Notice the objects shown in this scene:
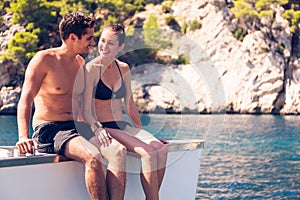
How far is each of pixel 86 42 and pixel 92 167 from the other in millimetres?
859

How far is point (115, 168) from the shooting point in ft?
12.7

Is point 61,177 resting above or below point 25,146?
below

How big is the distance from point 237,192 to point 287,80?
33771 mm

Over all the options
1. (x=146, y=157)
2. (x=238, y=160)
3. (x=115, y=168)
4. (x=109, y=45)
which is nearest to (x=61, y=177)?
(x=115, y=168)

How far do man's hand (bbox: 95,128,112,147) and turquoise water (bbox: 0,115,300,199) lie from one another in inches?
25.7

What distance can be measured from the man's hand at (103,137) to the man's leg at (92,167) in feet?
0.23

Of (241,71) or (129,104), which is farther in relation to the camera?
(241,71)

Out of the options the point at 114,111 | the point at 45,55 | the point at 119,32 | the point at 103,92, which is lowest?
the point at 114,111

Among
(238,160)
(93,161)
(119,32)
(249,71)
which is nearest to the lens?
(93,161)

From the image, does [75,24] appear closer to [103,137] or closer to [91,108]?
[91,108]

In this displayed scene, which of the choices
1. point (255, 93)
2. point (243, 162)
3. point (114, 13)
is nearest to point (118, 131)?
point (243, 162)

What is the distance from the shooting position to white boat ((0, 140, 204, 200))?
3.59m

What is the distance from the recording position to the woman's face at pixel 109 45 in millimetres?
4086

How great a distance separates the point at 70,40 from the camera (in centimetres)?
404
